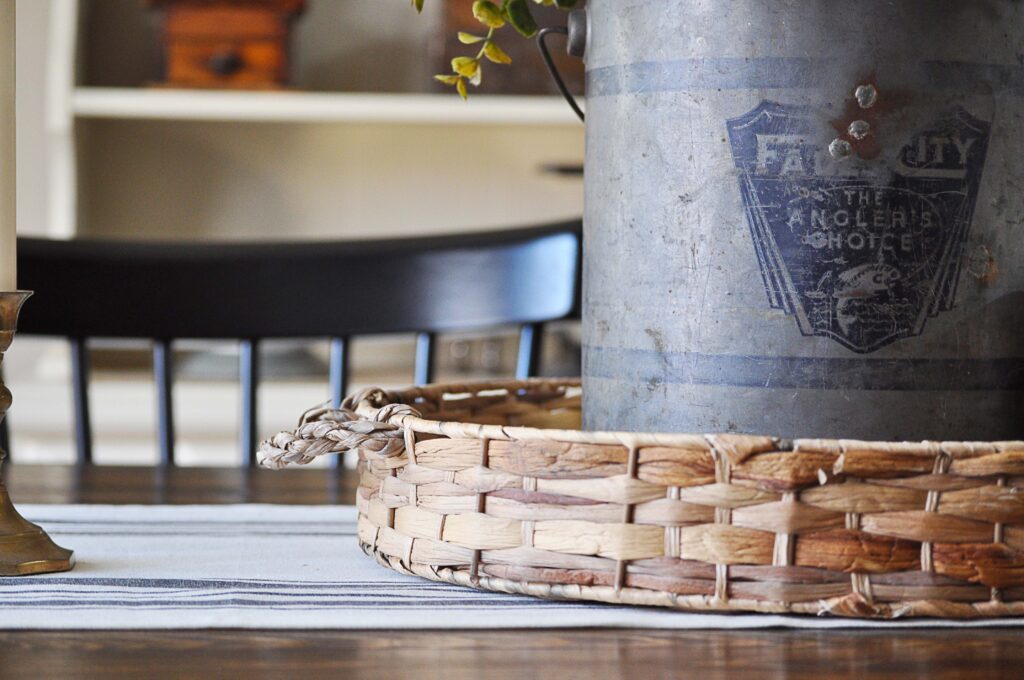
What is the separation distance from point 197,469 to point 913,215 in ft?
2.27

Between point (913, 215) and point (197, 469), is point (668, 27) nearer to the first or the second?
point (913, 215)

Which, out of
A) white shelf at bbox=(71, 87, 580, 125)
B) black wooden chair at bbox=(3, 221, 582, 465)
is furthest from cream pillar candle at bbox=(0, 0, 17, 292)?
white shelf at bbox=(71, 87, 580, 125)

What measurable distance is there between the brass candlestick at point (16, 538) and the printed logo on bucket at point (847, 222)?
0.32m

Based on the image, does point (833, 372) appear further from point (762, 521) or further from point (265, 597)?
point (265, 597)

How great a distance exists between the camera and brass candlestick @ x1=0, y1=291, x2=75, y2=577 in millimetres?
542

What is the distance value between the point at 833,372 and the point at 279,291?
Answer: 0.82 m

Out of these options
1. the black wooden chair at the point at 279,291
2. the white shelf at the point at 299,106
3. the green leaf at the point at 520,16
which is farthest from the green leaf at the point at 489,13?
the white shelf at the point at 299,106

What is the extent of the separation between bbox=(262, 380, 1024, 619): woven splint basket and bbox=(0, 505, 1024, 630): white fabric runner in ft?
0.03

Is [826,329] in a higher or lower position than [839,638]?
higher

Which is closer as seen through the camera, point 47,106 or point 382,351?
point 47,106

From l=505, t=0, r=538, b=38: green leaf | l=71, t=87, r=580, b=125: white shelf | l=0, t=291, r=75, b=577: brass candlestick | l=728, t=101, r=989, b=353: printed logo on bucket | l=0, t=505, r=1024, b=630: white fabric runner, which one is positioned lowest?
l=0, t=505, r=1024, b=630: white fabric runner

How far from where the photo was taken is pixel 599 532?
0.50m

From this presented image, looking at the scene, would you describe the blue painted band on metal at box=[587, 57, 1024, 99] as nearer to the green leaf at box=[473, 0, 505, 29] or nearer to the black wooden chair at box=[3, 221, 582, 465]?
the green leaf at box=[473, 0, 505, 29]

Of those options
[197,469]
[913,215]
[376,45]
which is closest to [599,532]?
[913,215]
